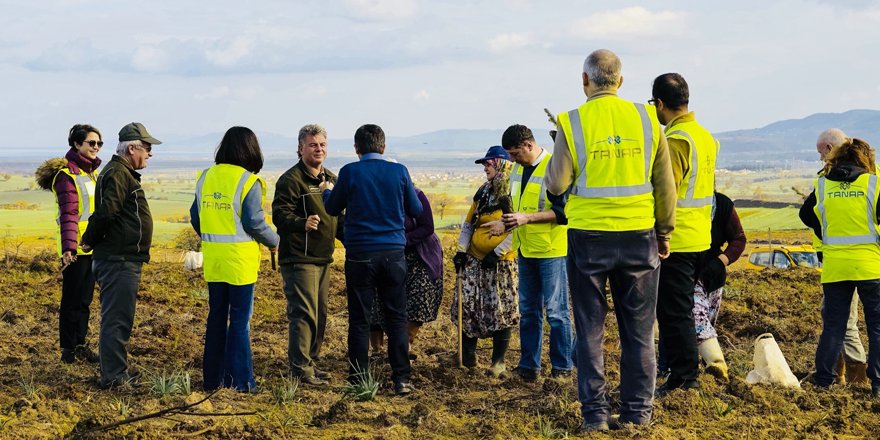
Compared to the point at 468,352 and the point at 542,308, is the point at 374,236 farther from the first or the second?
the point at 468,352

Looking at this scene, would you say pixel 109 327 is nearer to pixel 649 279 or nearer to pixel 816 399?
pixel 649 279

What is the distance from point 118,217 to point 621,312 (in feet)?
12.0

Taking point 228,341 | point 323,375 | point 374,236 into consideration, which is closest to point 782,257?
point 323,375

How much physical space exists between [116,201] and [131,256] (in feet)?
1.37

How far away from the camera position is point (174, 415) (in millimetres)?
5934

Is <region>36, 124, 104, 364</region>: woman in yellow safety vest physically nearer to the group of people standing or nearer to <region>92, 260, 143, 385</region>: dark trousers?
the group of people standing

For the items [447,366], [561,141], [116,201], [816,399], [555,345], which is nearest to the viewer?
[561,141]

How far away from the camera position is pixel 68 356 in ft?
27.2

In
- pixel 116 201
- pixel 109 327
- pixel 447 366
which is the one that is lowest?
pixel 447 366

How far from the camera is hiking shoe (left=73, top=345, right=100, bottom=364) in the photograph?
8.38m

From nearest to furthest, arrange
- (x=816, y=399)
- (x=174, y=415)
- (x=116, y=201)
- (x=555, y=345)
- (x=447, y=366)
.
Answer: (x=174, y=415) → (x=816, y=399) → (x=116, y=201) → (x=555, y=345) → (x=447, y=366)

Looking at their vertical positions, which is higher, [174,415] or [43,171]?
[43,171]

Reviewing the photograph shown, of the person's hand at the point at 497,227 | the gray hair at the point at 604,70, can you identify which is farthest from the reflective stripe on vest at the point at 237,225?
the gray hair at the point at 604,70

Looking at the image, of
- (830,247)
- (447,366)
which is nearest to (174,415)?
(447,366)
